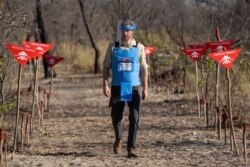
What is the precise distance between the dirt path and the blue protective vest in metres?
1.02

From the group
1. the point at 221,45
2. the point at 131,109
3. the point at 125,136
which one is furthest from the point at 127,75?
the point at 125,136

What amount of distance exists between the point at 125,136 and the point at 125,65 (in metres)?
2.39

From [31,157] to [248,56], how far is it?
30.1 feet

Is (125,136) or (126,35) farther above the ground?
(126,35)

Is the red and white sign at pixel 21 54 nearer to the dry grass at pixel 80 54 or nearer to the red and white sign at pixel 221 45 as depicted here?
the red and white sign at pixel 221 45

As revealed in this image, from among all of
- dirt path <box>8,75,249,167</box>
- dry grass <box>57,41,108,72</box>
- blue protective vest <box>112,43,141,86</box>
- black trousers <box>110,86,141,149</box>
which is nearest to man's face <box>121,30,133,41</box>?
blue protective vest <box>112,43,141,86</box>

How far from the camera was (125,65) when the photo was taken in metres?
8.38

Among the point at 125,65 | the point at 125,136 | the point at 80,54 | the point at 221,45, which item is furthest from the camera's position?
the point at 80,54

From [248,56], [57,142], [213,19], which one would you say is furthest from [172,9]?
[57,142]

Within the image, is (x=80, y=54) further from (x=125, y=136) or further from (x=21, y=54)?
(x=21, y=54)

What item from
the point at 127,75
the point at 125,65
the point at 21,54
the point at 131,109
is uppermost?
the point at 21,54

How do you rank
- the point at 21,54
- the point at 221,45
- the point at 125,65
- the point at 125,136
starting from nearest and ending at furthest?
the point at 125,65
the point at 21,54
the point at 221,45
the point at 125,136

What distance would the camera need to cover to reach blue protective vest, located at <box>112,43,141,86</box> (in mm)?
8359

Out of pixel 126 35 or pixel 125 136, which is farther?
pixel 125 136
